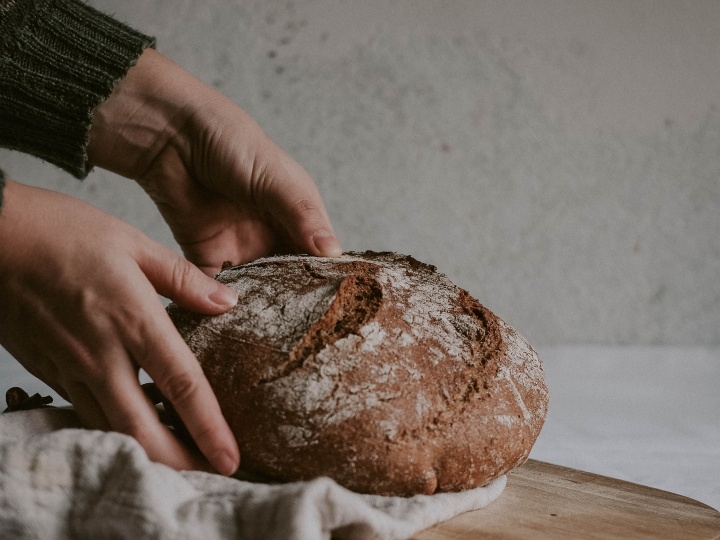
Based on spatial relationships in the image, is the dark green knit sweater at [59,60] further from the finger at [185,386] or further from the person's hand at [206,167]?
the finger at [185,386]

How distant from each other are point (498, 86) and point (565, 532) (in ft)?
7.56

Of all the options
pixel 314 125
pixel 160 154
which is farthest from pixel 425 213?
pixel 160 154

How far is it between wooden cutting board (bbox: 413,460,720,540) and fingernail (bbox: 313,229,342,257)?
54 cm

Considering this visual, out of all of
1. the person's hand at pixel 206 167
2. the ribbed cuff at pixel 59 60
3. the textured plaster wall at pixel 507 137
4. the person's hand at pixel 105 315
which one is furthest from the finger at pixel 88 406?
the textured plaster wall at pixel 507 137

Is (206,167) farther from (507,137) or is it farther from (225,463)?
(507,137)

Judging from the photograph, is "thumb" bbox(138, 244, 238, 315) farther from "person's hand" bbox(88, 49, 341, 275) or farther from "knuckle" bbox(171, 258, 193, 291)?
"person's hand" bbox(88, 49, 341, 275)

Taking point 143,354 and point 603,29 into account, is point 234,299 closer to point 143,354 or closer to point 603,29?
point 143,354

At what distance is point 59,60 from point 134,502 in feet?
3.33

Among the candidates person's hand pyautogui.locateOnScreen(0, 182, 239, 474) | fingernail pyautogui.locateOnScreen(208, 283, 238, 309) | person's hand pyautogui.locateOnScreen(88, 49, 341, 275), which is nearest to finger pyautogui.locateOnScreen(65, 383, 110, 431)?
person's hand pyautogui.locateOnScreen(0, 182, 239, 474)

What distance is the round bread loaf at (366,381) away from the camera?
1237 mm

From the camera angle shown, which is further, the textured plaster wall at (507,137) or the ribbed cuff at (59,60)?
the textured plaster wall at (507,137)

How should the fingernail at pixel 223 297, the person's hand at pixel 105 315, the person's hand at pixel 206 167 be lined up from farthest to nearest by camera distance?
the person's hand at pixel 206 167 → the fingernail at pixel 223 297 → the person's hand at pixel 105 315

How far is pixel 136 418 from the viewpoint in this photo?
1.24 metres

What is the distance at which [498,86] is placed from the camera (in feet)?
10.7
